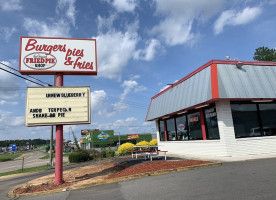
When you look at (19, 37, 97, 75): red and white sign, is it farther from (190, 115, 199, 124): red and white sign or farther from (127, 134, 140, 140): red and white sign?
(127, 134, 140, 140): red and white sign

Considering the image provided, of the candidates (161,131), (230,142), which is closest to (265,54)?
(161,131)

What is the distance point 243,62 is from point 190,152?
7336mm

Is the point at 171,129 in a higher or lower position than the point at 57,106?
lower

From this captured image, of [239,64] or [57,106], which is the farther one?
[239,64]

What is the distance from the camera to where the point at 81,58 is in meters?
11.1

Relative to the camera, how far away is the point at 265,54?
39.7 metres

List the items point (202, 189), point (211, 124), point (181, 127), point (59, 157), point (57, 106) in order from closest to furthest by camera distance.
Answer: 1. point (202, 189)
2. point (59, 157)
3. point (57, 106)
4. point (211, 124)
5. point (181, 127)

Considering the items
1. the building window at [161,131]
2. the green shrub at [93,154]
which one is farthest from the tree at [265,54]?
the green shrub at [93,154]

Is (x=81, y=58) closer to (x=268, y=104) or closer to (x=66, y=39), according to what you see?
(x=66, y=39)

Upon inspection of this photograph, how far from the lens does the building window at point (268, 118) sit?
40.8 ft

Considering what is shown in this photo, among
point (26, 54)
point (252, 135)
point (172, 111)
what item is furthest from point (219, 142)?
point (26, 54)

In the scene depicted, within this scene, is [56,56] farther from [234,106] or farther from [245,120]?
[245,120]

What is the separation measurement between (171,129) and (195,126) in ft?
14.1

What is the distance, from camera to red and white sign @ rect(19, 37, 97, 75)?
1052 centimetres
